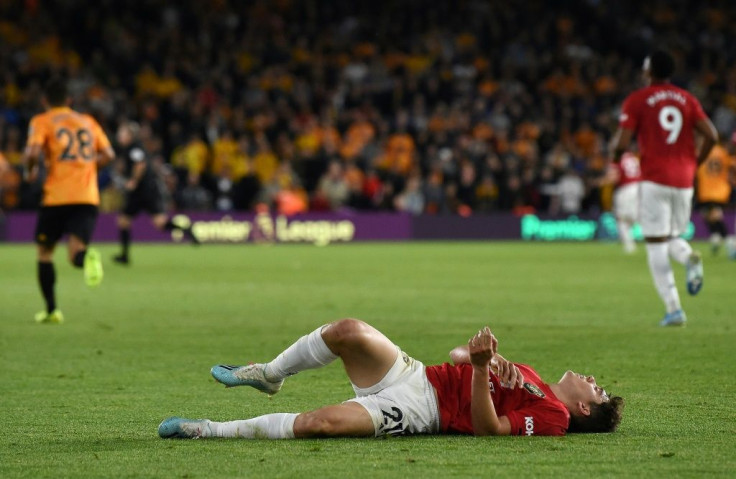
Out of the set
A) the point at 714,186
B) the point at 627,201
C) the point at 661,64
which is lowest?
the point at 627,201

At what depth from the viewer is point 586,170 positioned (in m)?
32.4

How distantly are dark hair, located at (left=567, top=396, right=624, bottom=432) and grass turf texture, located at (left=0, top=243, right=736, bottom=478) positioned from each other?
8 cm

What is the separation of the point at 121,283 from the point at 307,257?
7237 millimetres

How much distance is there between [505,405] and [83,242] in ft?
22.0

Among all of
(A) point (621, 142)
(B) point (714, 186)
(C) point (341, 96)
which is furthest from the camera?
(C) point (341, 96)

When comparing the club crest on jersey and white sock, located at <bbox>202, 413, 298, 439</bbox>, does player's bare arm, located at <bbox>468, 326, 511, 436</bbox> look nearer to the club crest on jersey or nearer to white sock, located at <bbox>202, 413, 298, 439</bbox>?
the club crest on jersey

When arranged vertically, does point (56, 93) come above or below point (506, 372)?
above

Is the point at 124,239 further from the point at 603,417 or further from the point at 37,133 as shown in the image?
the point at 603,417

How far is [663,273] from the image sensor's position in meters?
11.3

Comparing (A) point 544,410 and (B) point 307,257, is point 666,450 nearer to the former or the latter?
(A) point 544,410

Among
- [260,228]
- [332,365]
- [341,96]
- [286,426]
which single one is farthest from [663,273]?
[341,96]

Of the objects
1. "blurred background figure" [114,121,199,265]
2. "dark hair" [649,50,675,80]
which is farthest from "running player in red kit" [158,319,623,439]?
"blurred background figure" [114,121,199,265]

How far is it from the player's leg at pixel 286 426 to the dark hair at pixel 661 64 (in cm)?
637

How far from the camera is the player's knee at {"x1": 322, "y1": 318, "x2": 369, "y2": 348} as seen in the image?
19.2ft
